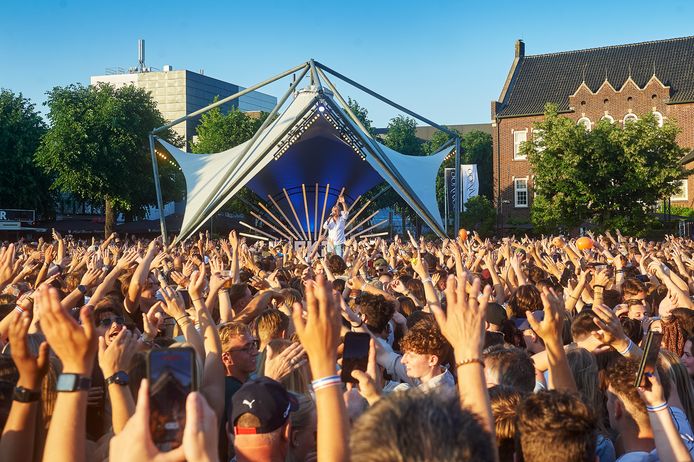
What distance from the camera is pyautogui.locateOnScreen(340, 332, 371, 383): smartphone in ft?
11.5

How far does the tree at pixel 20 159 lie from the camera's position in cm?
4434

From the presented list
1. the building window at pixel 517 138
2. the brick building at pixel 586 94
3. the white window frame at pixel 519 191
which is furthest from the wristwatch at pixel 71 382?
the building window at pixel 517 138

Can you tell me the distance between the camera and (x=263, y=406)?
2938 mm

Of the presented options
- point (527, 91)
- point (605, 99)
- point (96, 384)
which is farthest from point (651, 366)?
point (527, 91)

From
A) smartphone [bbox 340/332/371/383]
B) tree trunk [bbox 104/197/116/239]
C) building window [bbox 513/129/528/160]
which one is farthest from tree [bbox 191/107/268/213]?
smartphone [bbox 340/332/371/383]

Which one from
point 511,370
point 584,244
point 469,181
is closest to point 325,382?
point 511,370

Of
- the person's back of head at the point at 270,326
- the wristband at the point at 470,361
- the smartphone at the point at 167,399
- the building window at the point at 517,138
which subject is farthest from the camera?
the building window at the point at 517,138

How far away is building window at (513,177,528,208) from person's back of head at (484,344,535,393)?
52008 mm

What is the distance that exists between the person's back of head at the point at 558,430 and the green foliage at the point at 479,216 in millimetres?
42777

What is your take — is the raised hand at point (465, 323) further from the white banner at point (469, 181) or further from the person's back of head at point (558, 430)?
the white banner at point (469, 181)

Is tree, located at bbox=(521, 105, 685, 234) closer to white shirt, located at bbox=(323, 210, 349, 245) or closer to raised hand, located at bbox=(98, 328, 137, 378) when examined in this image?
white shirt, located at bbox=(323, 210, 349, 245)

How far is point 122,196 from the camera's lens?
45.0 m

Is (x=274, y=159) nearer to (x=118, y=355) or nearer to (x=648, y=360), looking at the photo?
(x=118, y=355)

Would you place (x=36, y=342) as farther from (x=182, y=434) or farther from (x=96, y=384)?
(x=182, y=434)
